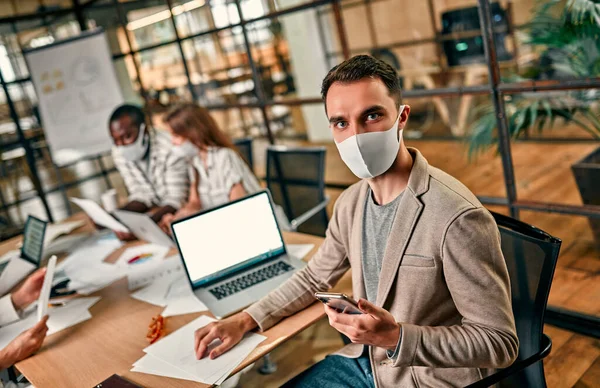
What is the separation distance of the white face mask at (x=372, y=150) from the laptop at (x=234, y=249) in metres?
0.69

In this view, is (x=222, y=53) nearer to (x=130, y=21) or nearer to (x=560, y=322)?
(x=130, y=21)

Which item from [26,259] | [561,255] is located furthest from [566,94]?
[26,259]

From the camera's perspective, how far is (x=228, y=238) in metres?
2.00

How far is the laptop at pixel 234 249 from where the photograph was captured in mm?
1941

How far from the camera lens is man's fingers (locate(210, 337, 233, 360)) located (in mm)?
1523

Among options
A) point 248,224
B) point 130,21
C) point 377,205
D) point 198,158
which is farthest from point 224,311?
point 130,21

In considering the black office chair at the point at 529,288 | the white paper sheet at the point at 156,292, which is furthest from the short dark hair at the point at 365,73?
the white paper sheet at the point at 156,292

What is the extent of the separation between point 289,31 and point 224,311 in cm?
472

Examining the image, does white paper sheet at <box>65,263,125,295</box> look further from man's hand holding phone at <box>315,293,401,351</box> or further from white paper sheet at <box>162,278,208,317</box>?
man's hand holding phone at <box>315,293,401,351</box>

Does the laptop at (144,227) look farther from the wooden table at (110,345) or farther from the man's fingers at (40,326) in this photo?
the man's fingers at (40,326)

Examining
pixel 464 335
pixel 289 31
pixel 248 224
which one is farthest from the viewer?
pixel 289 31

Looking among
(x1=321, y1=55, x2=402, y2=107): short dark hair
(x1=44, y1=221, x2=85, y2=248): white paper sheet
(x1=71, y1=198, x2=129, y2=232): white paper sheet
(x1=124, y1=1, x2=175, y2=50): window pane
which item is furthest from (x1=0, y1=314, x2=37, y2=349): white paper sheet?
(x1=124, y1=1, x2=175, y2=50): window pane

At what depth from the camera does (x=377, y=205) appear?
144 centimetres

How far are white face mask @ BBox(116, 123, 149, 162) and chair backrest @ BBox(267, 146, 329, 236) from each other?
2.45ft
